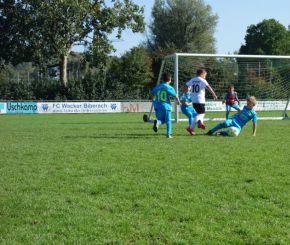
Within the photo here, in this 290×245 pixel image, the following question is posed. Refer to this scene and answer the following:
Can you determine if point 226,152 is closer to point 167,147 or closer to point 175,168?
point 167,147

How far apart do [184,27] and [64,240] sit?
60.1m

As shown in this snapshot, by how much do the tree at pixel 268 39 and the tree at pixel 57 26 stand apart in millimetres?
33498

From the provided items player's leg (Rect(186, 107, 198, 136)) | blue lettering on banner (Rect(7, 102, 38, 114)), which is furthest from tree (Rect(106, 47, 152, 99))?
player's leg (Rect(186, 107, 198, 136))

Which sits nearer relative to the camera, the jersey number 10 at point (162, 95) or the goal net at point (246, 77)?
the jersey number 10 at point (162, 95)

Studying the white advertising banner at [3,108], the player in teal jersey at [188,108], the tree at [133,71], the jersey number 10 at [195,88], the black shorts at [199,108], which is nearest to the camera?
the black shorts at [199,108]

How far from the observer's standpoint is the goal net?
2620 cm

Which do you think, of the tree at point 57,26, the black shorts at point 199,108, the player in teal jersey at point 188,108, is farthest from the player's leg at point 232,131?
the tree at point 57,26

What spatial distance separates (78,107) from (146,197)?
3368cm

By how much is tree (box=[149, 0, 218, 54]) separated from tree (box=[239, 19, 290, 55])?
1430cm

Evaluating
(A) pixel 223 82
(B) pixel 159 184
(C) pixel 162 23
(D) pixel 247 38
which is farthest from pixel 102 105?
(D) pixel 247 38

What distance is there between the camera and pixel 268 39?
75.1m

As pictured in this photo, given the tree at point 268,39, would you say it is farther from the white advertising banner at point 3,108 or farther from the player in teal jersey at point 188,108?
the player in teal jersey at point 188,108

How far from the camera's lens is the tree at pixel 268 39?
245ft

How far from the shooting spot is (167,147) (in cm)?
1066
